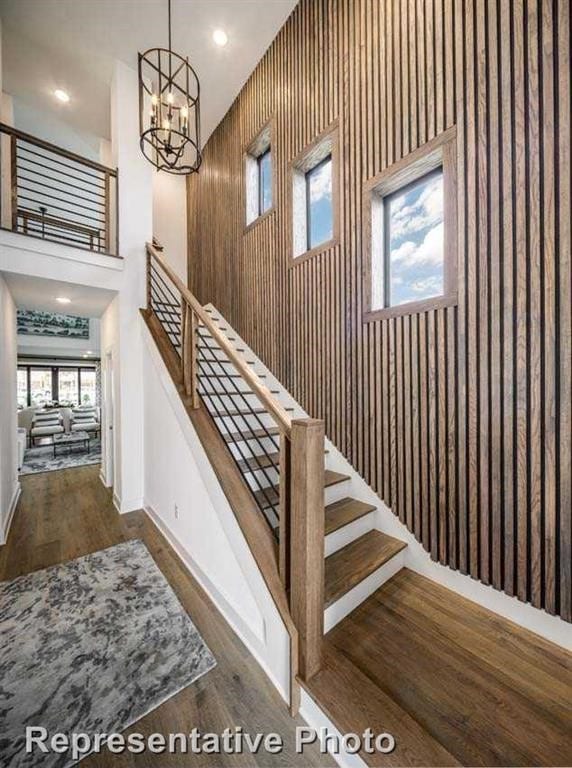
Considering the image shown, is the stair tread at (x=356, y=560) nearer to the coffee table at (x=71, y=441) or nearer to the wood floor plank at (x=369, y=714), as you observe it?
the wood floor plank at (x=369, y=714)

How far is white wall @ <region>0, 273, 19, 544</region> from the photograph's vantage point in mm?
3346

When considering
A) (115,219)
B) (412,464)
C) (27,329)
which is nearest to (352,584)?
(412,464)

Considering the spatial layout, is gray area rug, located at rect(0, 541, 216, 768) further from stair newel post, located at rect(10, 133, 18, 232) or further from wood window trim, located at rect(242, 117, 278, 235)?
wood window trim, located at rect(242, 117, 278, 235)

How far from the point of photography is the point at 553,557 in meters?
1.68

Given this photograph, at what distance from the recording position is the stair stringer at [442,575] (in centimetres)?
181

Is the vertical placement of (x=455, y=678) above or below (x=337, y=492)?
below

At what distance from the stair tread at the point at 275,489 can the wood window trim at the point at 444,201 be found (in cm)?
141

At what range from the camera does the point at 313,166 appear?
11.1ft

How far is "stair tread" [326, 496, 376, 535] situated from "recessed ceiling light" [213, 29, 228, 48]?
5.41 metres

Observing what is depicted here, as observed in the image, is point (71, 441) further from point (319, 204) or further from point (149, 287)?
point (319, 204)

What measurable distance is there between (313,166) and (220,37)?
2113 millimetres

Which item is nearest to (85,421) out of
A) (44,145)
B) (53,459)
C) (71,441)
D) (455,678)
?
(71,441)

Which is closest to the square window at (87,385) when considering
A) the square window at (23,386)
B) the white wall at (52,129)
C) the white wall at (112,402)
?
the square window at (23,386)

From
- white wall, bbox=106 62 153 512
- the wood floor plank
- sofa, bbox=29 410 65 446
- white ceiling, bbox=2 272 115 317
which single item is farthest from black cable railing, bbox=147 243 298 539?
sofa, bbox=29 410 65 446
